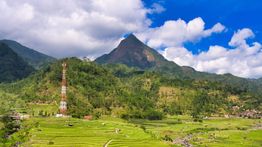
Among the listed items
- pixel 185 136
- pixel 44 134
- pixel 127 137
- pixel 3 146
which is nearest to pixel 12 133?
pixel 44 134

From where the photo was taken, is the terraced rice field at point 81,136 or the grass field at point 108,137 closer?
the terraced rice field at point 81,136

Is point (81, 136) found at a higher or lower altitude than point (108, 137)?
higher

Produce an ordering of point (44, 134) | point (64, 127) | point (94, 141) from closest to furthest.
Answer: point (94, 141)
point (44, 134)
point (64, 127)

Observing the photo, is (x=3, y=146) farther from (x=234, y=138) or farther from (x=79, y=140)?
(x=234, y=138)

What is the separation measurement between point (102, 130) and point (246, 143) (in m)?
56.0

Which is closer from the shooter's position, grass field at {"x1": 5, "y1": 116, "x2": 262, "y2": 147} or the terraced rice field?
the terraced rice field

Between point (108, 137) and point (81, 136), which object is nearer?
point (81, 136)

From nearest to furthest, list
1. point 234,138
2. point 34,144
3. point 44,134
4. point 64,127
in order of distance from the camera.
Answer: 1. point 34,144
2. point 44,134
3. point 64,127
4. point 234,138

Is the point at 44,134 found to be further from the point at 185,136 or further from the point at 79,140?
the point at 185,136

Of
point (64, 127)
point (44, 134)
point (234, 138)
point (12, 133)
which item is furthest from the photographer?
point (234, 138)

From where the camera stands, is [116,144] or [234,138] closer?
[116,144]

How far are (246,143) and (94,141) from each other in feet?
208

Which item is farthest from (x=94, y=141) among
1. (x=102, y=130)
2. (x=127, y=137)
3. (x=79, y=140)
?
(x=102, y=130)

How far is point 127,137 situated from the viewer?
425ft
